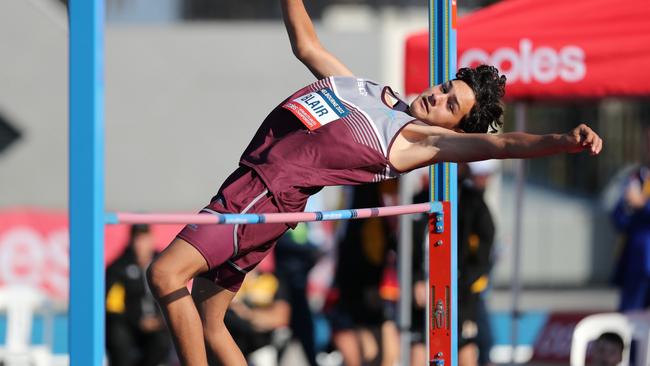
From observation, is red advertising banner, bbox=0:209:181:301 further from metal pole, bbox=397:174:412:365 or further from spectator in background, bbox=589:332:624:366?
spectator in background, bbox=589:332:624:366

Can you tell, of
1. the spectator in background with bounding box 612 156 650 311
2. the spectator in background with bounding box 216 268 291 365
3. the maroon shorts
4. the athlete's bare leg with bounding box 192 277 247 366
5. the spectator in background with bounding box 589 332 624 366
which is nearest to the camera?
the maroon shorts

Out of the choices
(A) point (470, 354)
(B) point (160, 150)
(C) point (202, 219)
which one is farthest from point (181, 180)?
(C) point (202, 219)

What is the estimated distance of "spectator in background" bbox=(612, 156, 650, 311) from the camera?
7.90m

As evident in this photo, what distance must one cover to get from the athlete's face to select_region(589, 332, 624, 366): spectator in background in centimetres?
320

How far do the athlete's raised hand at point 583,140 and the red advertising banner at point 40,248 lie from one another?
7.19m

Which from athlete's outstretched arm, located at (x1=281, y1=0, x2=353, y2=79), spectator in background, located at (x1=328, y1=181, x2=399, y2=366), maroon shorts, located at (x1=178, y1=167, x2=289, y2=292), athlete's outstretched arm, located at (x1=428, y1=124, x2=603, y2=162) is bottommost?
spectator in background, located at (x1=328, y1=181, x2=399, y2=366)

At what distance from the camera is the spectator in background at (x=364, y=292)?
7.92m

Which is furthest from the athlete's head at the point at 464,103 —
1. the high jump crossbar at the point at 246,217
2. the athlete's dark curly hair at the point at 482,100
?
the high jump crossbar at the point at 246,217

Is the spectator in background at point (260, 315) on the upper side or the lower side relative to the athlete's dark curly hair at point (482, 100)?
lower

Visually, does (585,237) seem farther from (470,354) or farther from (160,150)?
(470,354)

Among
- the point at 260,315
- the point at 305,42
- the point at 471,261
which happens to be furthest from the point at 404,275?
the point at 305,42

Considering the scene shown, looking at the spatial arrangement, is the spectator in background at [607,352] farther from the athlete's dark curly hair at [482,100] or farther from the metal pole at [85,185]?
the metal pole at [85,185]

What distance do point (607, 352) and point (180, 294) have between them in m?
3.85

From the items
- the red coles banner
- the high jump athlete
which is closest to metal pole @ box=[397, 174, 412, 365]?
the red coles banner
